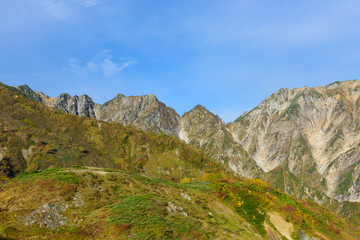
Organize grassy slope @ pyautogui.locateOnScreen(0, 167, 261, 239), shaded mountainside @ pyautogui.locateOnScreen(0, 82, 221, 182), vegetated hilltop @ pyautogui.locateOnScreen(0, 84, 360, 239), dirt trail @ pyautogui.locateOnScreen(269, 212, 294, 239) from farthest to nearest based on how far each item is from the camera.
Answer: shaded mountainside @ pyautogui.locateOnScreen(0, 82, 221, 182) → dirt trail @ pyautogui.locateOnScreen(269, 212, 294, 239) → vegetated hilltop @ pyautogui.locateOnScreen(0, 84, 360, 239) → grassy slope @ pyautogui.locateOnScreen(0, 167, 261, 239)

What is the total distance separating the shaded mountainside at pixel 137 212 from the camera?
21922 mm

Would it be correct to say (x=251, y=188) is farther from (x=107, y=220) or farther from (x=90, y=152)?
(x=90, y=152)

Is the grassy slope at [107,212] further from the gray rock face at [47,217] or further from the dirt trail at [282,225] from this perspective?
the dirt trail at [282,225]

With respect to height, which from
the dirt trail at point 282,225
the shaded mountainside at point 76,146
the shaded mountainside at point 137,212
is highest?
the shaded mountainside at point 76,146

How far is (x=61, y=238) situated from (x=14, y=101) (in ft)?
376

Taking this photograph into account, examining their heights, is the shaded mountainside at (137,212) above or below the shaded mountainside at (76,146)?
below

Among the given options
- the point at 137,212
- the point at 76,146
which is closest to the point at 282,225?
the point at 137,212

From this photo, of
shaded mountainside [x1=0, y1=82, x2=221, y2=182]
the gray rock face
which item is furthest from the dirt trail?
shaded mountainside [x1=0, y1=82, x2=221, y2=182]

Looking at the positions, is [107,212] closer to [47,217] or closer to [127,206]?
[127,206]

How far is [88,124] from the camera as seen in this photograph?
383ft

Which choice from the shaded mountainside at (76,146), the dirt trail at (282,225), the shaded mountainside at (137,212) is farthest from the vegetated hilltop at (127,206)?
the shaded mountainside at (76,146)

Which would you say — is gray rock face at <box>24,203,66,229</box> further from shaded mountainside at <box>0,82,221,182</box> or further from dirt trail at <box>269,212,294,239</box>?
shaded mountainside at <box>0,82,221,182</box>

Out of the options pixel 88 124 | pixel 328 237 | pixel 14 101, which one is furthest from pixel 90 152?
pixel 328 237

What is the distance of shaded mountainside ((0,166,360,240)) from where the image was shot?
21922mm
